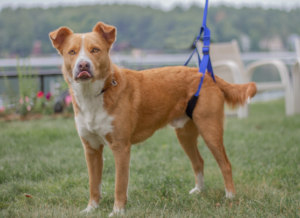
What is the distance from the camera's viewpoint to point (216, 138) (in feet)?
10.4

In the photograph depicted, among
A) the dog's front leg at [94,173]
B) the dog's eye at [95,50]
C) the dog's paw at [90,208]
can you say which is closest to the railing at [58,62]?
the dog's front leg at [94,173]

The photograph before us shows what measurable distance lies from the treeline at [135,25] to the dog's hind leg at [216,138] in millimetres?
7598

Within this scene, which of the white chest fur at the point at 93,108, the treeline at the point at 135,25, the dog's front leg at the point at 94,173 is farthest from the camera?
the treeline at the point at 135,25

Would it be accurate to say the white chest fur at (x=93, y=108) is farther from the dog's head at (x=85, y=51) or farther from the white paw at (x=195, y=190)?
the white paw at (x=195, y=190)

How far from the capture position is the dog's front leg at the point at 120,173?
2.77 metres

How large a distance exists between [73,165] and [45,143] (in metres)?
1.21

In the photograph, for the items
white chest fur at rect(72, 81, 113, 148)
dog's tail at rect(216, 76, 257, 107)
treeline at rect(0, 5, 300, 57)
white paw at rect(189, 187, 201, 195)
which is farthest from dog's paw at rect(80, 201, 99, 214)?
treeline at rect(0, 5, 300, 57)

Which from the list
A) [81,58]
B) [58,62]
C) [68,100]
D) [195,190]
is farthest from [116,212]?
[58,62]

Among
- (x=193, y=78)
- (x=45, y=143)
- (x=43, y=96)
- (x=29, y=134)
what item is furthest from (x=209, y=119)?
(x=43, y=96)

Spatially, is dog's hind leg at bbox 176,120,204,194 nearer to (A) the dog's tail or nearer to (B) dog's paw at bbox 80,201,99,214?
(A) the dog's tail

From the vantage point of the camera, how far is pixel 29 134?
18.1 feet

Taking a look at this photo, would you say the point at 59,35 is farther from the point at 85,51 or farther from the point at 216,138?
the point at 216,138

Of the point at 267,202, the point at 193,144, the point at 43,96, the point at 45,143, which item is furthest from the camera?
the point at 43,96

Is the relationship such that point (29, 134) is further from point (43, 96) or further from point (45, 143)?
point (43, 96)
